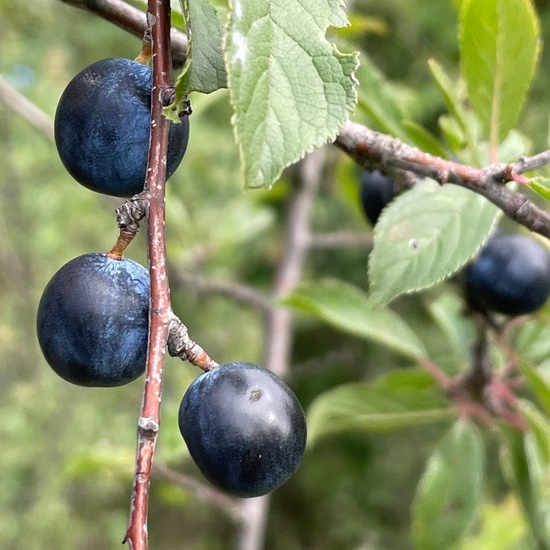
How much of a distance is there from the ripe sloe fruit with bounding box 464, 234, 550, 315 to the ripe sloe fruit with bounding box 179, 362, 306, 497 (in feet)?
2.00

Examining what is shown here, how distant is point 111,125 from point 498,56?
0.56 metres

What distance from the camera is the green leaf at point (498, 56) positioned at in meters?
0.82

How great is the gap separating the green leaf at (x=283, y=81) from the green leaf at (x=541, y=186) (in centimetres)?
24

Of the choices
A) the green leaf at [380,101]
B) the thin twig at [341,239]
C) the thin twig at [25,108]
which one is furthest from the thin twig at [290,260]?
the green leaf at [380,101]

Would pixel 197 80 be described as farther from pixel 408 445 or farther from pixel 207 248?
pixel 408 445

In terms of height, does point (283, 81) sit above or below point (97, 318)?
above

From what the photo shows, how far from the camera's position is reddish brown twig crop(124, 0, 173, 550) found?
0.41m

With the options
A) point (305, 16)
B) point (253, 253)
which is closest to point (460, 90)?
point (305, 16)

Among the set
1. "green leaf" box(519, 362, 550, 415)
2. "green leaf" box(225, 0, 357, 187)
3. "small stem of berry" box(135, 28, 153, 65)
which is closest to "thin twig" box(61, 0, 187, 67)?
"small stem of berry" box(135, 28, 153, 65)

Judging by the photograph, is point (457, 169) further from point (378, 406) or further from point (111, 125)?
point (378, 406)

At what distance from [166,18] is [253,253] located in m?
2.47

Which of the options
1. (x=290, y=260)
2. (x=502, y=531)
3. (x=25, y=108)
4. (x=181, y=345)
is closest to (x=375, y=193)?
(x=181, y=345)

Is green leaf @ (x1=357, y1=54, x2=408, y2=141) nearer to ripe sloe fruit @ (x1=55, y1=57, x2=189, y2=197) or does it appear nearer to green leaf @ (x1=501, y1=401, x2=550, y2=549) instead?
ripe sloe fruit @ (x1=55, y1=57, x2=189, y2=197)

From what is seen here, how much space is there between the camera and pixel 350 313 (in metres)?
1.31
